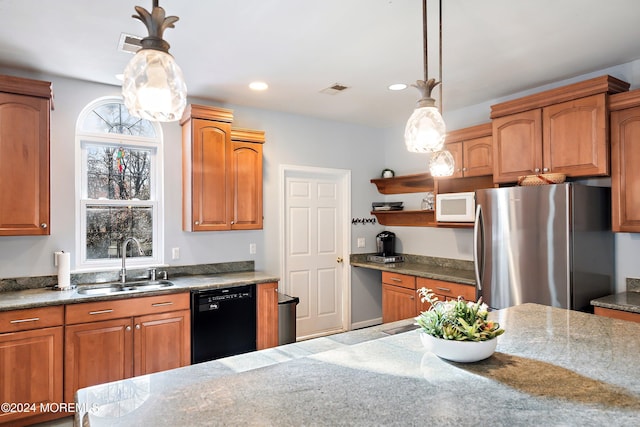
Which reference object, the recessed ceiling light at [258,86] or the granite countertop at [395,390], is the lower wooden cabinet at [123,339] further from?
the recessed ceiling light at [258,86]

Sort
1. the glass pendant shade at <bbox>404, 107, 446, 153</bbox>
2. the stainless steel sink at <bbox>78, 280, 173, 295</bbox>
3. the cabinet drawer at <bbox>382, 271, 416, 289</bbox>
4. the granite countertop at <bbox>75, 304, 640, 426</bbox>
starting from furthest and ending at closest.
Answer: the cabinet drawer at <bbox>382, 271, 416, 289</bbox>
the stainless steel sink at <bbox>78, 280, 173, 295</bbox>
the glass pendant shade at <bbox>404, 107, 446, 153</bbox>
the granite countertop at <bbox>75, 304, 640, 426</bbox>

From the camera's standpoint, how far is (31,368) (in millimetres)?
2672

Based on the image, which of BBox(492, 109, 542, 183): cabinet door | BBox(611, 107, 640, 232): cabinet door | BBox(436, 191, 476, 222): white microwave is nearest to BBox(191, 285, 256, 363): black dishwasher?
BBox(436, 191, 476, 222): white microwave

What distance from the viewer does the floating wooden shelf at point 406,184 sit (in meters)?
4.66

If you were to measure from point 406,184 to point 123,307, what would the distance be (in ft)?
11.4

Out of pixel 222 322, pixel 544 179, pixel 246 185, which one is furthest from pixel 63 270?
pixel 544 179

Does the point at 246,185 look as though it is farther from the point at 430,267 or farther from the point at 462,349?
the point at 462,349

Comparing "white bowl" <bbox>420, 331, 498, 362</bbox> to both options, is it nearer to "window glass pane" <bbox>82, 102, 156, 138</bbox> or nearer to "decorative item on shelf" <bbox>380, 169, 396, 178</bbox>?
"window glass pane" <bbox>82, 102, 156, 138</bbox>

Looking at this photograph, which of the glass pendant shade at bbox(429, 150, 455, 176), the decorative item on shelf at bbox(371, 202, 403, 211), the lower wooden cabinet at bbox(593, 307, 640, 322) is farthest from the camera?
the decorative item on shelf at bbox(371, 202, 403, 211)

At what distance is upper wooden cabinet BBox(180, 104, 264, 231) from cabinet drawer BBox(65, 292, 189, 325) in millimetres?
738

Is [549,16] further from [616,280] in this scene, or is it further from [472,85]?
[616,280]

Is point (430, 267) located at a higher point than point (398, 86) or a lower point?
lower

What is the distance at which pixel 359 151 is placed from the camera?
5137 mm

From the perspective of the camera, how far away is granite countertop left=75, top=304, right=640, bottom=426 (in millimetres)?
1056
